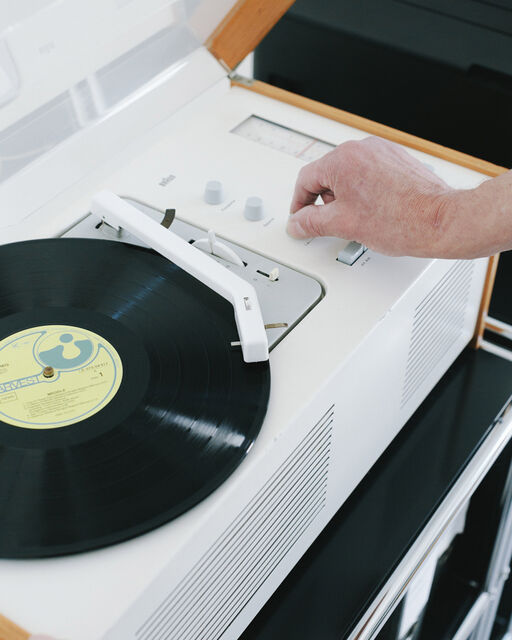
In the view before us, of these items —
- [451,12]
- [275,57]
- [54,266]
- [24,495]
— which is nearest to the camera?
[24,495]

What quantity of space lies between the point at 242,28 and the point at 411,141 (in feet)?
0.99

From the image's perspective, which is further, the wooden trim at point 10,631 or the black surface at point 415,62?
the black surface at point 415,62

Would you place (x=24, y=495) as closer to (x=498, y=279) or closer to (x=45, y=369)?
(x=45, y=369)

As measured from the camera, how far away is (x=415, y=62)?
1.29 m

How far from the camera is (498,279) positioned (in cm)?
136

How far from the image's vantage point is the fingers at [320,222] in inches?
38.2

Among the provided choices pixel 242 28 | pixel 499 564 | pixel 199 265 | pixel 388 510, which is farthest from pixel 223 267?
pixel 499 564

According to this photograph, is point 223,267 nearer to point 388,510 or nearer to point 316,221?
point 316,221

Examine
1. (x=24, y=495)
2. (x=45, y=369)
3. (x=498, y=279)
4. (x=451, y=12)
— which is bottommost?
(x=24, y=495)

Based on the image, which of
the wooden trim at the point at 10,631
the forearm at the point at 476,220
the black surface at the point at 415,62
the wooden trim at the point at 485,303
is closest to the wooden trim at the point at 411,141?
the wooden trim at the point at 485,303

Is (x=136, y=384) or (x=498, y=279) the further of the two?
(x=498, y=279)

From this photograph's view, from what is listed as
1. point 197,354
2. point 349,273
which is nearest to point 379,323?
point 349,273

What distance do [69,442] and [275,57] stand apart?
35.6 inches

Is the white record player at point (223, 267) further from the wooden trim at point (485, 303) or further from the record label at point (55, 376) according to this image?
the record label at point (55, 376)
